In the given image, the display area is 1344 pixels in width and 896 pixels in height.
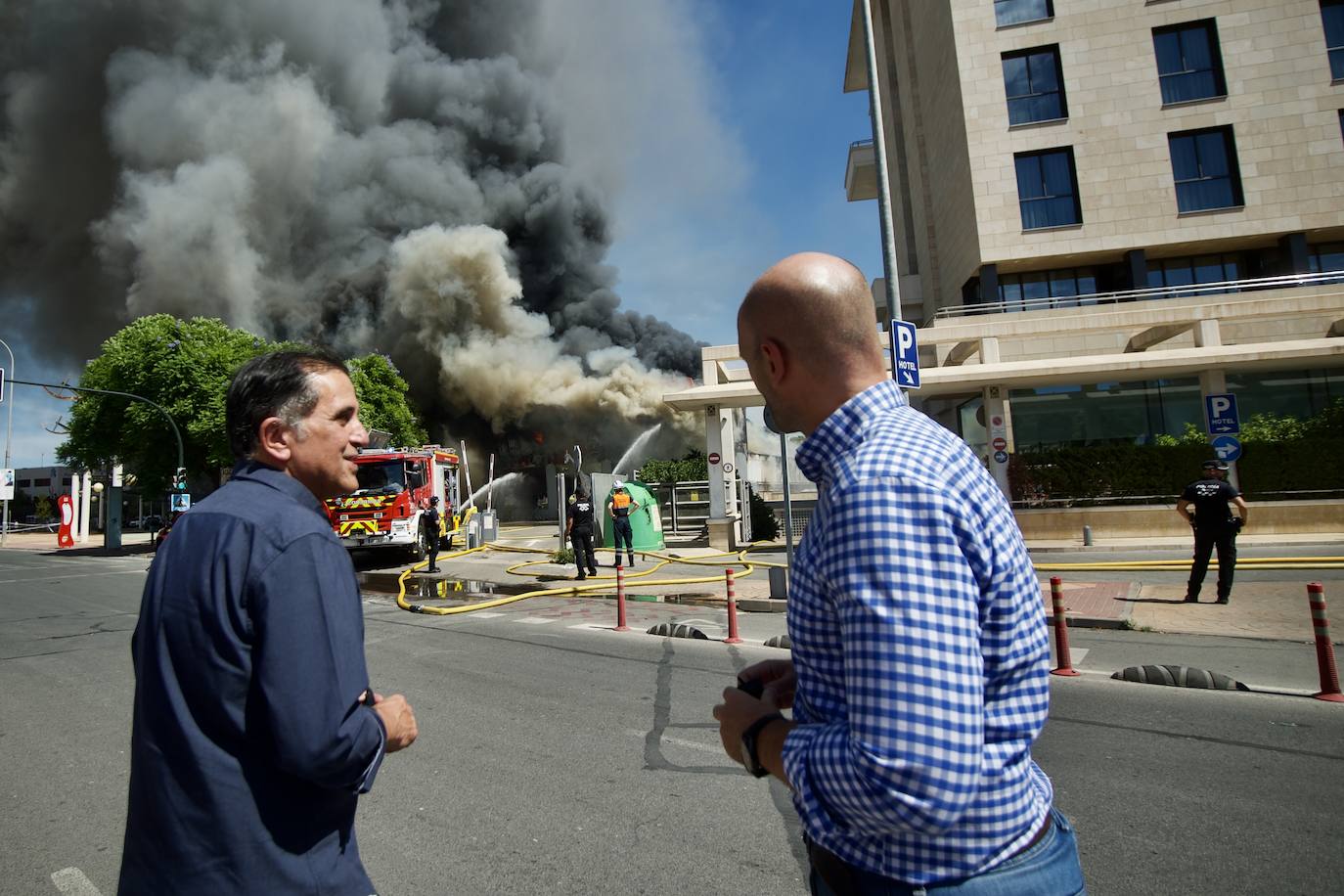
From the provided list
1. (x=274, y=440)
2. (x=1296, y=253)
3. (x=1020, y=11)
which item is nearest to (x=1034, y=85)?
(x=1020, y=11)

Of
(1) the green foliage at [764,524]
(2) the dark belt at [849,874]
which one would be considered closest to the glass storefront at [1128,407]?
(1) the green foliage at [764,524]

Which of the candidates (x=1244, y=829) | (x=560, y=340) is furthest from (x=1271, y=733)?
(x=560, y=340)

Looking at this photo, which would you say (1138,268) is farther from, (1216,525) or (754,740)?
(754,740)

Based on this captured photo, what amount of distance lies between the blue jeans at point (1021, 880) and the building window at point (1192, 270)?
82.3 feet

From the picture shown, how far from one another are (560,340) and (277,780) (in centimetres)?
4068

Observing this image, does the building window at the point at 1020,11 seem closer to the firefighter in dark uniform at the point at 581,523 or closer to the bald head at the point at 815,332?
the firefighter in dark uniform at the point at 581,523

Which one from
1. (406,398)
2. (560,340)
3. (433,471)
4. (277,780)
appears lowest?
(277,780)

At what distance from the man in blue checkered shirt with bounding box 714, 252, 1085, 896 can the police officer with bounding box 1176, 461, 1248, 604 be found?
8311 mm

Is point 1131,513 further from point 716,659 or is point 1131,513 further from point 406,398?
point 406,398

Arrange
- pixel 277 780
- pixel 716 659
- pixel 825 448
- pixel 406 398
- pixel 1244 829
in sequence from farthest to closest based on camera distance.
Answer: pixel 406 398, pixel 716 659, pixel 1244 829, pixel 277 780, pixel 825 448

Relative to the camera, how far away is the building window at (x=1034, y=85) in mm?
22219

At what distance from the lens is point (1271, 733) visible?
4.04m

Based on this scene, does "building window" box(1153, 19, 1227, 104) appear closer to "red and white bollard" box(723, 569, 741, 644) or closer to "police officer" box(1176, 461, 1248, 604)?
"police officer" box(1176, 461, 1248, 604)

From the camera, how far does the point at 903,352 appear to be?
8.37 m
